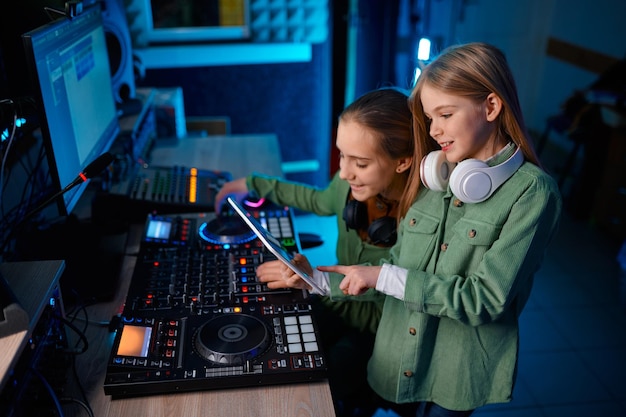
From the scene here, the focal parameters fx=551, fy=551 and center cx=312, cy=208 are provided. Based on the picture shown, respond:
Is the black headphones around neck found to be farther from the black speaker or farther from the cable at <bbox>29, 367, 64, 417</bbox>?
the black speaker

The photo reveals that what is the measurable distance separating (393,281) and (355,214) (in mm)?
302

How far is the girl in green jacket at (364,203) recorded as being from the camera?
46.6 inches

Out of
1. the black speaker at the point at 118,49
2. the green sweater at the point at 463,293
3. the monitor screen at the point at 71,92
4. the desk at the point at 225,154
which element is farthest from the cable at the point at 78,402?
the black speaker at the point at 118,49

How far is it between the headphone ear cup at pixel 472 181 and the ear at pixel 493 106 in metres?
0.08

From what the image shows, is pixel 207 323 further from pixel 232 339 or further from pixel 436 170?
pixel 436 170

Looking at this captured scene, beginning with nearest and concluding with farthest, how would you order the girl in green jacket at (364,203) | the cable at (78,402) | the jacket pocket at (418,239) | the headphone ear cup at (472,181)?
1. the cable at (78,402)
2. the headphone ear cup at (472,181)
3. the jacket pocket at (418,239)
4. the girl in green jacket at (364,203)

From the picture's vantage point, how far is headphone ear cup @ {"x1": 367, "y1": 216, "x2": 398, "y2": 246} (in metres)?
1.24

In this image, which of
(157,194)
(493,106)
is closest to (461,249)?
(493,106)

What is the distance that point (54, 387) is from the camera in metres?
0.87

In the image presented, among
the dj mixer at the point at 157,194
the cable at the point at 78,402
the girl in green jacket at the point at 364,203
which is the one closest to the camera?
the cable at the point at 78,402

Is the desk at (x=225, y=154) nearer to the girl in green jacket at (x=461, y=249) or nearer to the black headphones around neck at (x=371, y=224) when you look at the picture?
the black headphones around neck at (x=371, y=224)

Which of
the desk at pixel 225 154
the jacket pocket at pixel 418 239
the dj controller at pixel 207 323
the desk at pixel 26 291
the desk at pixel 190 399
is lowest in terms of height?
the desk at pixel 225 154

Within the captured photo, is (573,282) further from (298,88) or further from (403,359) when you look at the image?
(403,359)

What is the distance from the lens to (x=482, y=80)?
938 millimetres
